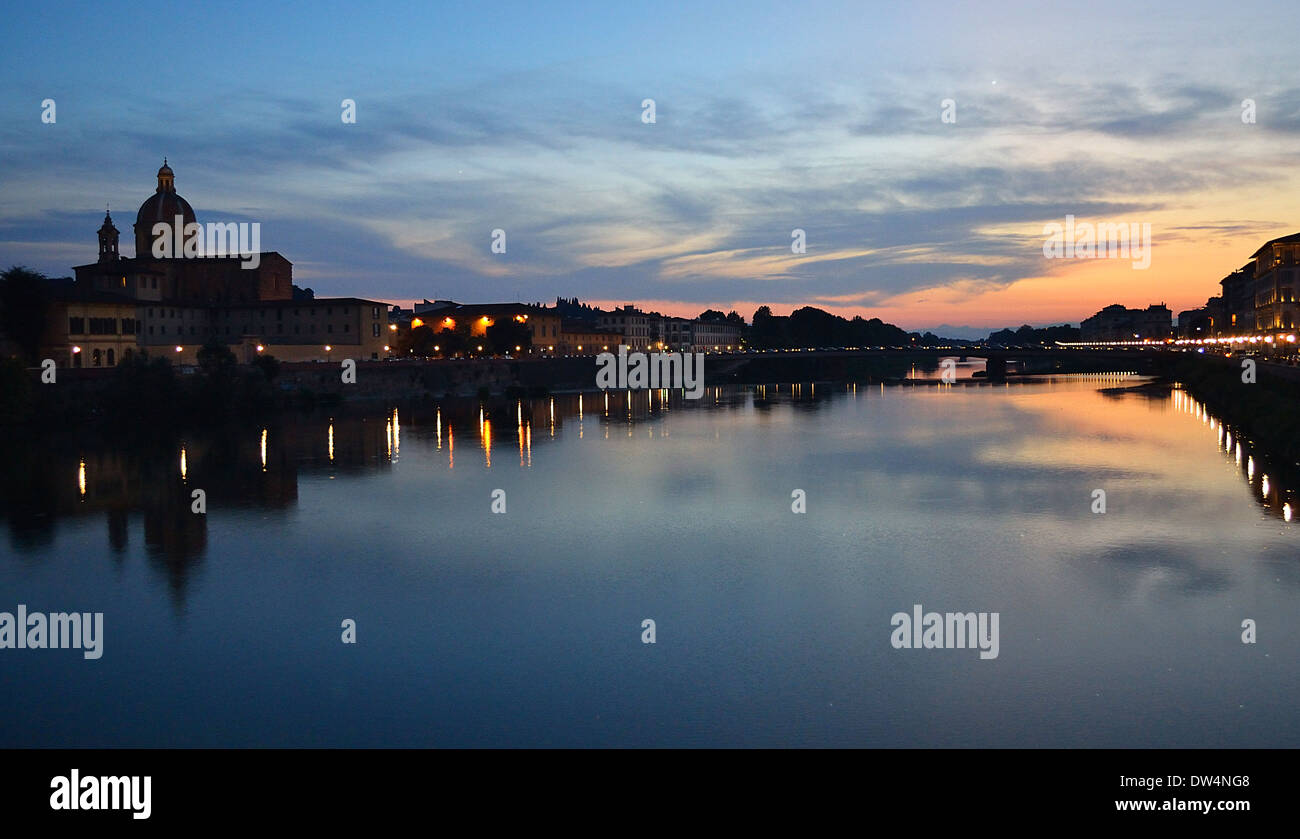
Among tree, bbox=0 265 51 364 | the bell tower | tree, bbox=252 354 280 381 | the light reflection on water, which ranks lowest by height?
the light reflection on water

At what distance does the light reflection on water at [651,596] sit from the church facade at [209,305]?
2541 cm

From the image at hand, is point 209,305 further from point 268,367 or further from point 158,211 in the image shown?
point 268,367

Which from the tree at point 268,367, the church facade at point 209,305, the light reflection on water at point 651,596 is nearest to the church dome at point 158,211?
the church facade at point 209,305

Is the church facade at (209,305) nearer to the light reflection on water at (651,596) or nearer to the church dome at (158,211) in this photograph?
the church dome at (158,211)

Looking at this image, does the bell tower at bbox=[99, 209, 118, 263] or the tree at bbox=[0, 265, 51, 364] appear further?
the bell tower at bbox=[99, 209, 118, 263]

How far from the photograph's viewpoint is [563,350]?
92812 mm

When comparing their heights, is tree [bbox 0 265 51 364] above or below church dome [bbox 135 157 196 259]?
below

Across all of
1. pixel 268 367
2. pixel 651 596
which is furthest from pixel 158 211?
pixel 651 596

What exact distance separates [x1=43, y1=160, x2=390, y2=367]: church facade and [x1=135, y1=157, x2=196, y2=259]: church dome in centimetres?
6

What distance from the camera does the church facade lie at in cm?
5328

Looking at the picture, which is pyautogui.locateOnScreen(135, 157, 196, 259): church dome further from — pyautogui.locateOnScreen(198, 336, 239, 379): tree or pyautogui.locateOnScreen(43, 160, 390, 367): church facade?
pyautogui.locateOnScreen(198, 336, 239, 379): tree

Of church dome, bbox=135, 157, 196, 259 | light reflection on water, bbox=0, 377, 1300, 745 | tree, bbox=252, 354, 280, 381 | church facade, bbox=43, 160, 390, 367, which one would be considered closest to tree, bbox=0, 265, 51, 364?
church facade, bbox=43, 160, 390, 367

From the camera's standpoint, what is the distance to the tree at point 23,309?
40281mm
